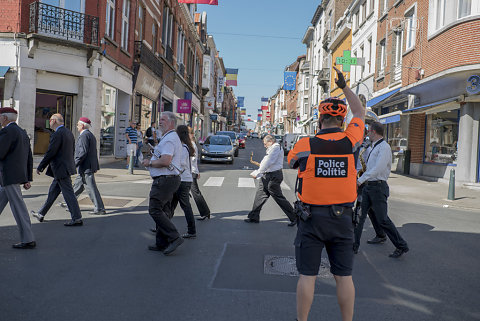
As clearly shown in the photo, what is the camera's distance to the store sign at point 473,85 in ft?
44.9

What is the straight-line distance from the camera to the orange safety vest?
3223mm

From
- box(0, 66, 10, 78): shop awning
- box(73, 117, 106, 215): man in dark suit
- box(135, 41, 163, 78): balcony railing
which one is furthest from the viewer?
box(135, 41, 163, 78): balcony railing

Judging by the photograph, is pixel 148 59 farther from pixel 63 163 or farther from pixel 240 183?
pixel 63 163

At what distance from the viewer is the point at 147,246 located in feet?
19.9

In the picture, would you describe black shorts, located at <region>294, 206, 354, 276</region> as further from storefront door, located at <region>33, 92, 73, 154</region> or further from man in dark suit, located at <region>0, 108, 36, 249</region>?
storefront door, located at <region>33, 92, 73, 154</region>

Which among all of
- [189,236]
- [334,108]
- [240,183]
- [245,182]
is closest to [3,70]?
[240,183]

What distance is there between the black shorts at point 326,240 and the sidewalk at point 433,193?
366 inches

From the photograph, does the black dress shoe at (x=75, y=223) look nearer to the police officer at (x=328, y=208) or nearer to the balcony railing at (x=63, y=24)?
the police officer at (x=328, y=208)

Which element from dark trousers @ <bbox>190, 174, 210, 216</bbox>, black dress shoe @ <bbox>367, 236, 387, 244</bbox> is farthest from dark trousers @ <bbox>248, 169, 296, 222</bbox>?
black dress shoe @ <bbox>367, 236, 387, 244</bbox>

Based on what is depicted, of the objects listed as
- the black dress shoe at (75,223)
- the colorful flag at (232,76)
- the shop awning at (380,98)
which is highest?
the colorful flag at (232,76)

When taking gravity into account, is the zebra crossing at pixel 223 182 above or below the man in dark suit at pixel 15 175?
below

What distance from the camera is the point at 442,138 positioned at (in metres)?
17.2

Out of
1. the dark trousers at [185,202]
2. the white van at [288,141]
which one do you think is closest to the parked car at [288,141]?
the white van at [288,141]

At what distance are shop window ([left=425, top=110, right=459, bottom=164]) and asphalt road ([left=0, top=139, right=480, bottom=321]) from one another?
350 inches
